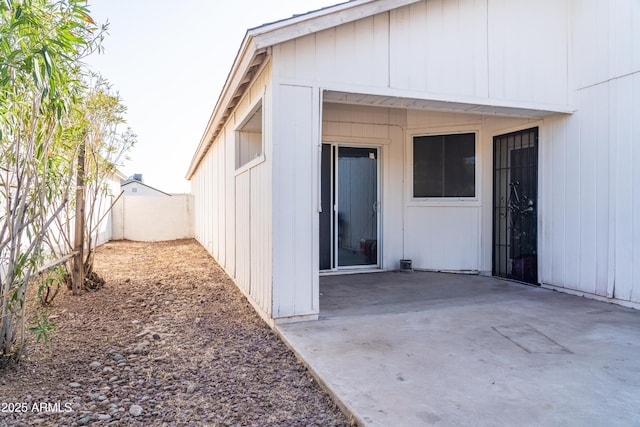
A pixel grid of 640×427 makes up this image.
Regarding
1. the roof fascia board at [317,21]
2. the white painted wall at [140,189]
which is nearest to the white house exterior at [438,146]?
the roof fascia board at [317,21]

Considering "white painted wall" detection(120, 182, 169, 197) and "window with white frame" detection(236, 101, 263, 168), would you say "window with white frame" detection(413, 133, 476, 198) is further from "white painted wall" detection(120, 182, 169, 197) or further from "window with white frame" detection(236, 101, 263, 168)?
"white painted wall" detection(120, 182, 169, 197)

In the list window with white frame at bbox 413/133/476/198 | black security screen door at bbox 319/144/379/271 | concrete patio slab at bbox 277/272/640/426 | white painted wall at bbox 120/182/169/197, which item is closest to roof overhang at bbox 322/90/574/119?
window with white frame at bbox 413/133/476/198

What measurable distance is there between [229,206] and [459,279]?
3871mm

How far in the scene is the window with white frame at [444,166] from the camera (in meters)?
6.53

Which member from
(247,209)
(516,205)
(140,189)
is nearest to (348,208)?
(247,209)

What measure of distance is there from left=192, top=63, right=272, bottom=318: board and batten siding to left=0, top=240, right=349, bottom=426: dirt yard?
0.46m

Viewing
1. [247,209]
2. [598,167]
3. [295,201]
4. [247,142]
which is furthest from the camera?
[247,142]

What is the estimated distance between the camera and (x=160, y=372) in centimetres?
301

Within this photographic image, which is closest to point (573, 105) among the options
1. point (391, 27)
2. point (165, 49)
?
point (391, 27)

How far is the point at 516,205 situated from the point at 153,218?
40.5 ft

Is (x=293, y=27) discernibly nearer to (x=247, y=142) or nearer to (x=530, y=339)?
(x=247, y=142)

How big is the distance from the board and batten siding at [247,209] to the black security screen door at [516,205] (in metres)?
3.79

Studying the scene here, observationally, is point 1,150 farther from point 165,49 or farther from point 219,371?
point 165,49

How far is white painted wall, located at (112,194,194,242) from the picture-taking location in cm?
1416
